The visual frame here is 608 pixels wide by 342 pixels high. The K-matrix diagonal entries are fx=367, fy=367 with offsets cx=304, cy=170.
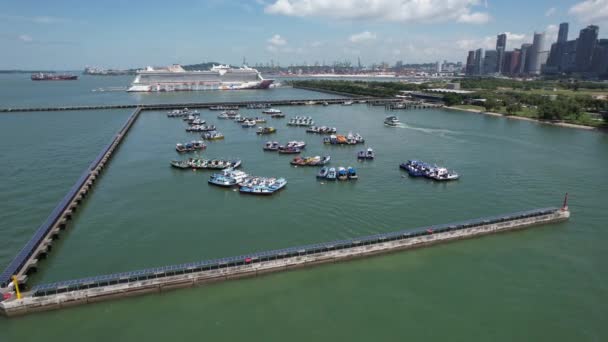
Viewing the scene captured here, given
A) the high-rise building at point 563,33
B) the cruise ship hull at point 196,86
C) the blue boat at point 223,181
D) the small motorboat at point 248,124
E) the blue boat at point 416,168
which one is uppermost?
the high-rise building at point 563,33

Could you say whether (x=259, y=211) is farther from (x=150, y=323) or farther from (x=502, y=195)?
(x=502, y=195)

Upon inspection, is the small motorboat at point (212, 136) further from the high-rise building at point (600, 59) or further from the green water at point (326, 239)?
the high-rise building at point (600, 59)

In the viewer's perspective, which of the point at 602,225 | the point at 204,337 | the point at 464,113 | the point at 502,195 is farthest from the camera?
the point at 464,113

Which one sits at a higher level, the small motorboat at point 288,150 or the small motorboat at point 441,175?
the small motorboat at point 288,150

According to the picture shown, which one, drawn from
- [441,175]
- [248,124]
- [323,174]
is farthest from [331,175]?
[248,124]

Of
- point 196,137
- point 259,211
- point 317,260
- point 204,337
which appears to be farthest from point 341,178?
point 196,137

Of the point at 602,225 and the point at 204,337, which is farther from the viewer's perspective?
the point at 602,225

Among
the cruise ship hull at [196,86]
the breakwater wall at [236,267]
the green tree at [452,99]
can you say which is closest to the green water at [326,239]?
the breakwater wall at [236,267]
